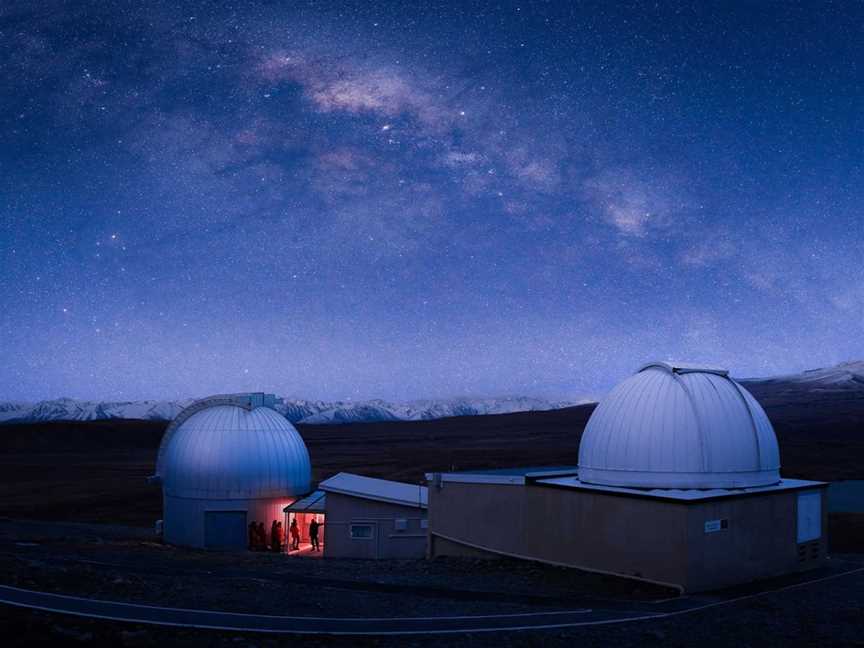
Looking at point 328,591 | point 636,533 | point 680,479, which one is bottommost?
point 328,591

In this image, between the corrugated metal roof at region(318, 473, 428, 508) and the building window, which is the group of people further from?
the building window

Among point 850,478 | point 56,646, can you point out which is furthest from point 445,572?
point 850,478

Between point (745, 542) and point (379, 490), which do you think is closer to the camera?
point (745, 542)

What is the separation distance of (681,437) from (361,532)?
409 inches

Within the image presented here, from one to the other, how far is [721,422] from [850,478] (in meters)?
→ 37.8

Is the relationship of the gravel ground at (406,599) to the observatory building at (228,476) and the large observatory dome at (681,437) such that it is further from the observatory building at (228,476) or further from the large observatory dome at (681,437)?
the observatory building at (228,476)

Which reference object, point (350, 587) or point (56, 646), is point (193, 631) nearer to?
point (56, 646)

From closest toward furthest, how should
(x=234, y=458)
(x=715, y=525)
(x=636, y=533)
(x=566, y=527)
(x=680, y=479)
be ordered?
(x=715, y=525), (x=636, y=533), (x=680, y=479), (x=566, y=527), (x=234, y=458)

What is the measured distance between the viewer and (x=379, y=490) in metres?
23.2

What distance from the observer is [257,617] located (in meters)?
10.3

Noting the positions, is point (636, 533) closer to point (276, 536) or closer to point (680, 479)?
point (680, 479)

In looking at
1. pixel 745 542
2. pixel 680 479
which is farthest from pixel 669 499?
pixel 745 542

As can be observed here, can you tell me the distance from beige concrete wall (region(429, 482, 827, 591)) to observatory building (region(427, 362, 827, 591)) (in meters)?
0.02

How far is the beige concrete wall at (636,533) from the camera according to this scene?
1481 cm
